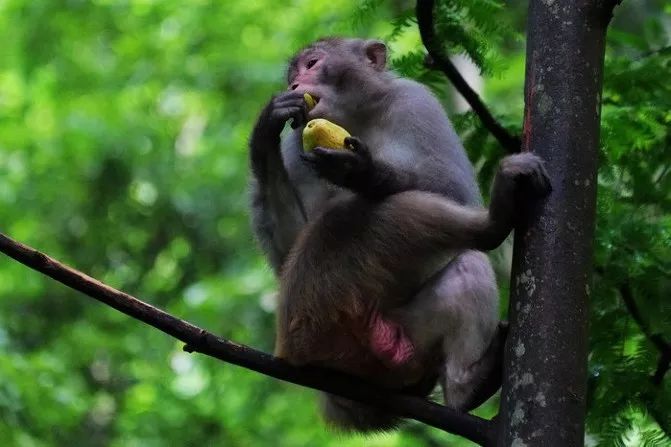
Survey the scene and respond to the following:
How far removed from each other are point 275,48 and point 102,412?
492 centimetres

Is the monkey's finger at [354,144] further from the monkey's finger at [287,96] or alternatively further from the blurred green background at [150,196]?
the blurred green background at [150,196]

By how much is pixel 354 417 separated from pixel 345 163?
133 cm

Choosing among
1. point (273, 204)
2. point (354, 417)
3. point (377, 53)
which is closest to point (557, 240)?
point (354, 417)

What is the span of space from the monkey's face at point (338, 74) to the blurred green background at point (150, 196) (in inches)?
141

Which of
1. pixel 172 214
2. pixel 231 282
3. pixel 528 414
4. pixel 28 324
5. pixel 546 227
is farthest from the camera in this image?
pixel 172 214

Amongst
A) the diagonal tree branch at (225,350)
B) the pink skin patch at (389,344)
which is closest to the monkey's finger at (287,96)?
the pink skin patch at (389,344)

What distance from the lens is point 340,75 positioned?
488 cm

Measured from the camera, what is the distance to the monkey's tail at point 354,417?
14.3 ft

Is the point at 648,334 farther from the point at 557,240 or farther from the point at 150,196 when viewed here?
the point at 150,196

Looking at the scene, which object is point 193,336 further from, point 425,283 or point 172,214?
point 172,214

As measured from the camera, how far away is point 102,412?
41.0ft

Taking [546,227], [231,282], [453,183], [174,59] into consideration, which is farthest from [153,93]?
[546,227]

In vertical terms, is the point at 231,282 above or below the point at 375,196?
below

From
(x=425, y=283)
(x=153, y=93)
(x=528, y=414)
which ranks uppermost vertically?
(x=528, y=414)
